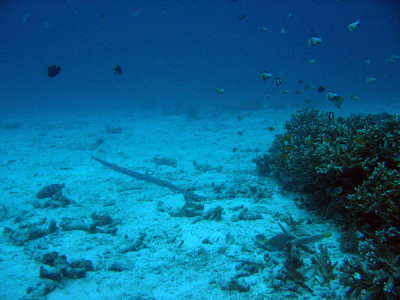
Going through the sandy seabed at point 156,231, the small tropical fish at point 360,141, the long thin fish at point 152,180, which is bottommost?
the sandy seabed at point 156,231

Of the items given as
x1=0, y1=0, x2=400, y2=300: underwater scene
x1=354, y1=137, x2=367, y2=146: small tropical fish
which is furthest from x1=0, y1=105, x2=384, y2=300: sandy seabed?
x1=354, y1=137, x2=367, y2=146: small tropical fish

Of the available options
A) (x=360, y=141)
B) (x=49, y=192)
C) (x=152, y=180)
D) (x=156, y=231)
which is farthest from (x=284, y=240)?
(x=49, y=192)

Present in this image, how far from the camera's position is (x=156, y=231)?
19.5ft

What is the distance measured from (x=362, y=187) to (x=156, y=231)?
15.8ft

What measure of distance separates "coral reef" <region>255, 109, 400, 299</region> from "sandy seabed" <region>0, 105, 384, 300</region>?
477 millimetres

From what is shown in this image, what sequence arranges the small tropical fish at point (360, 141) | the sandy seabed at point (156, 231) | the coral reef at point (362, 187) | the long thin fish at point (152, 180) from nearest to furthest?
the coral reef at point (362, 187), the sandy seabed at point (156, 231), the small tropical fish at point (360, 141), the long thin fish at point (152, 180)

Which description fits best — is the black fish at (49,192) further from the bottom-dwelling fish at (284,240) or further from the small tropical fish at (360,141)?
the small tropical fish at (360,141)

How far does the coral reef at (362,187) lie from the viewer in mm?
3352

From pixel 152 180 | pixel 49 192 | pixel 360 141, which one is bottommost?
pixel 49 192

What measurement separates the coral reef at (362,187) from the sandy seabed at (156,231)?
0.48 metres

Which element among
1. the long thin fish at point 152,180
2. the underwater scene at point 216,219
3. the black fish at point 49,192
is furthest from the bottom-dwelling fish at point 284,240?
the black fish at point 49,192

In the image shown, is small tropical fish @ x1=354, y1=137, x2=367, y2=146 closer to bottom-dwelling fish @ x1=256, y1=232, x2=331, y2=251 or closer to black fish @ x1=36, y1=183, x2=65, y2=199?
bottom-dwelling fish @ x1=256, y1=232, x2=331, y2=251

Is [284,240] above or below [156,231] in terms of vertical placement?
above

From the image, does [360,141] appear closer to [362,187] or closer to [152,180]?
[362,187]
